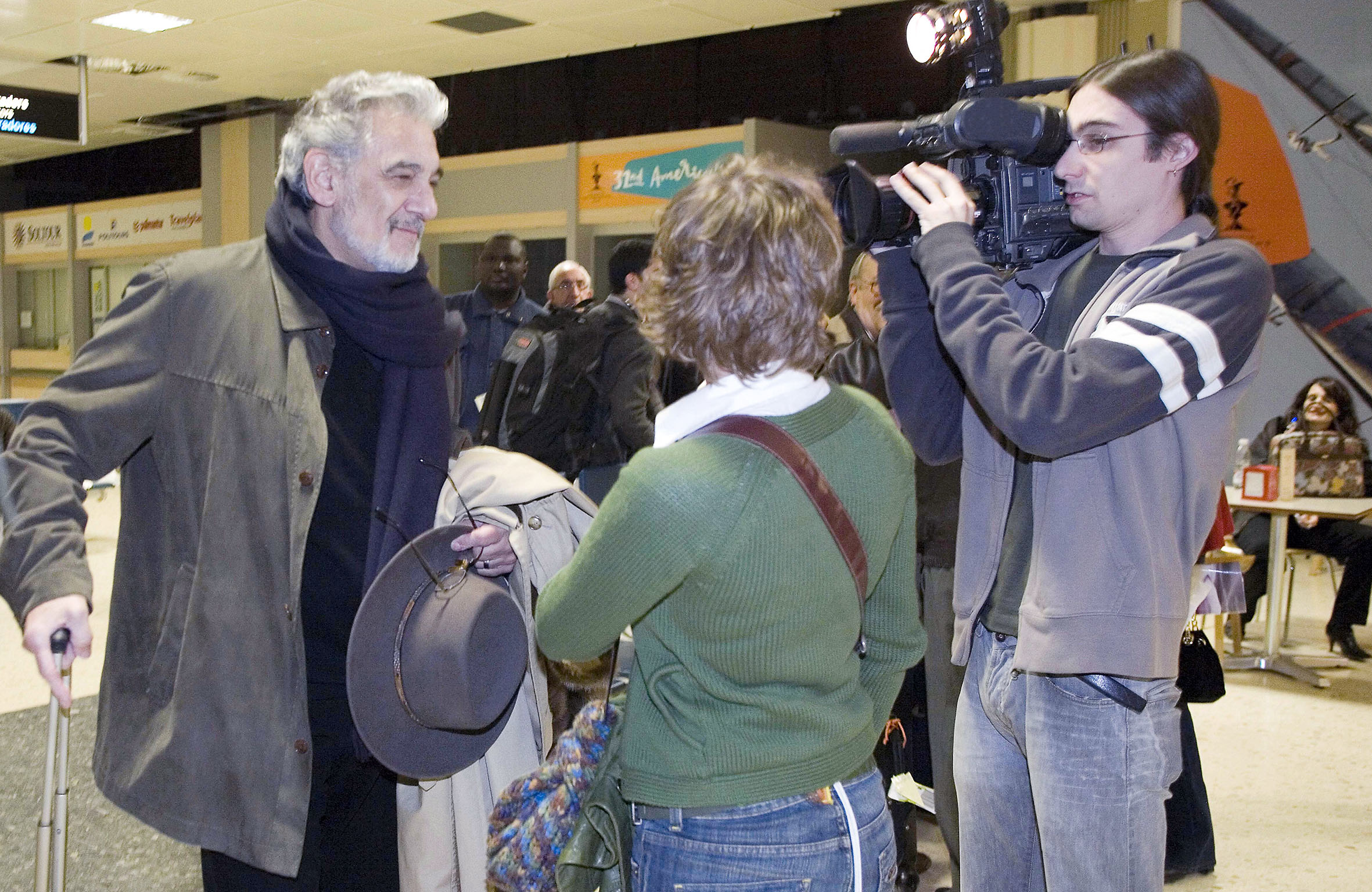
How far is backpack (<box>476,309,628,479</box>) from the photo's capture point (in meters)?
4.38

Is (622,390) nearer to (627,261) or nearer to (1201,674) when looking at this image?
(627,261)

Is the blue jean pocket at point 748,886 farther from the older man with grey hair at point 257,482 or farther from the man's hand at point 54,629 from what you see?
the man's hand at point 54,629

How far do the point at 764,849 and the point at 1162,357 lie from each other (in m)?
0.78

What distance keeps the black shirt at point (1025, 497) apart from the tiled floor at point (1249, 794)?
164cm

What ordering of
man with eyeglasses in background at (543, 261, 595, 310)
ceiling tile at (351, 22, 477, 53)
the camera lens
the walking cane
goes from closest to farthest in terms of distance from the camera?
the camera lens → the walking cane → man with eyeglasses in background at (543, 261, 595, 310) → ceiling tile at (351, 22, 477, 53)

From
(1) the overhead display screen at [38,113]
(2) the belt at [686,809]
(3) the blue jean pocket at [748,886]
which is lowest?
(3) the blue jean pocket at [748,886]

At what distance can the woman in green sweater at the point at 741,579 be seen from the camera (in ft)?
4.11

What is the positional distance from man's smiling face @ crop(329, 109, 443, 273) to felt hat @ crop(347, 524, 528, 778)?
17.1 inches

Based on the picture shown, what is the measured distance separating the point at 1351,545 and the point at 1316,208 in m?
2.27

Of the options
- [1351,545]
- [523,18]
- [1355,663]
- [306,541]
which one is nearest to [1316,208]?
[1351,545]

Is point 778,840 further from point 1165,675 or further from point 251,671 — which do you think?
point 251,671

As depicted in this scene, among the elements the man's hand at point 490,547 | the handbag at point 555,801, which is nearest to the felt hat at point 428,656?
the man's hand at point 490,547

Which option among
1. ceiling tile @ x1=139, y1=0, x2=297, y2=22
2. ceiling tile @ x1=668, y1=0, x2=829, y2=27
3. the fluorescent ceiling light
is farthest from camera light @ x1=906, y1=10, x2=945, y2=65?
the fluorescent ceiling light

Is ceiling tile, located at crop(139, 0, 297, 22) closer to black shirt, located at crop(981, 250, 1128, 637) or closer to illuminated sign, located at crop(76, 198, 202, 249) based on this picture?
illuminated sign, located at crop(76, 198, 202, 249)
